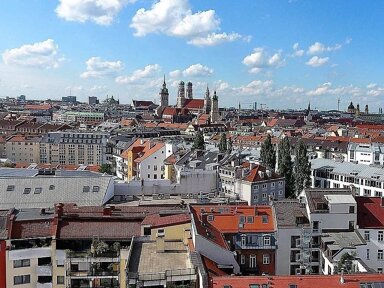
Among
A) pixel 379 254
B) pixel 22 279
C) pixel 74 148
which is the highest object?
pixel 74 148

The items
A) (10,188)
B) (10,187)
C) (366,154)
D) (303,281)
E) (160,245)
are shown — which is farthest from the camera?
(366,154)

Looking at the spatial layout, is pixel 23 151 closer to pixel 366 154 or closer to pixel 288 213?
pixel 366 154

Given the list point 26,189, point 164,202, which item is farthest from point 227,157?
point 26,189

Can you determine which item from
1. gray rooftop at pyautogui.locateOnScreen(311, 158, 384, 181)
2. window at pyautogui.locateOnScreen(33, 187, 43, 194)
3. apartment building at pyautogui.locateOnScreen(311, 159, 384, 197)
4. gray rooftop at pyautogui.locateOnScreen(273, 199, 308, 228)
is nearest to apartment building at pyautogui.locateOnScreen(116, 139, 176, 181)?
apartment building at pyautogui.locateOnScreen(311, 159, 384, 197)

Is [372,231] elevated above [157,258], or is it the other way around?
[157,258]

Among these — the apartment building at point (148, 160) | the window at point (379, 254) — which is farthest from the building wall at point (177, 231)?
the apartment building at point (148, 160)

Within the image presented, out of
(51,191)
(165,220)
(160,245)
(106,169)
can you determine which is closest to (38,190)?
(51,191)

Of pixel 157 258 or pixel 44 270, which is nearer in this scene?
pixel 157 258
